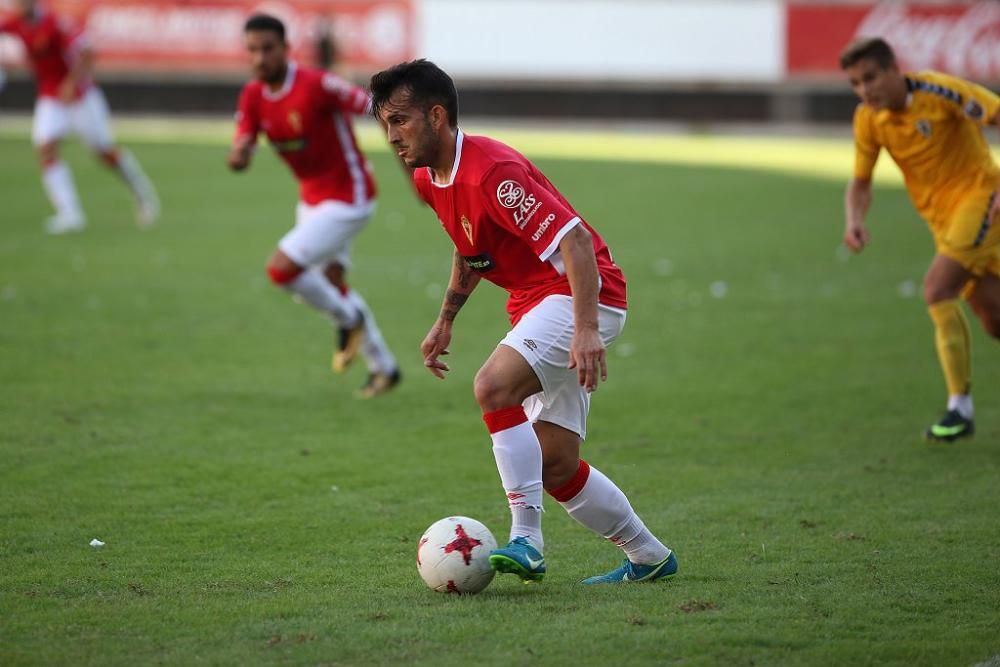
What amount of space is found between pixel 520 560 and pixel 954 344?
407 cm

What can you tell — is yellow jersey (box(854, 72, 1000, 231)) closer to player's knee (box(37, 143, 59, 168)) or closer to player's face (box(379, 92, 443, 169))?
player's face (box(379, 92, 443, 169))

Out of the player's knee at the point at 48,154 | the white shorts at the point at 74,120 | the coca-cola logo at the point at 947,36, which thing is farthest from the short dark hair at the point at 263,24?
the coca-cola logo at the point at 947,36

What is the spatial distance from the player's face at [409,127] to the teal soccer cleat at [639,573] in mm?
1766

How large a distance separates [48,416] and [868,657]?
18.2ft

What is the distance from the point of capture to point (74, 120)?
17312mm

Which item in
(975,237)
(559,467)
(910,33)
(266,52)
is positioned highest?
(266,52)

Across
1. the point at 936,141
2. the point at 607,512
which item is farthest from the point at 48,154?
the point at 607,512

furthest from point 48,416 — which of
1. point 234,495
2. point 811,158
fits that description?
point 811,158

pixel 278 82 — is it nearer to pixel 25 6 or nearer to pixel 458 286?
pixel 458 286

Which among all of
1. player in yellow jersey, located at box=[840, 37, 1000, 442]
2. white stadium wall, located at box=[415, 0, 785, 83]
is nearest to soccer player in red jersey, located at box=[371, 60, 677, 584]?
player in yellow jersey, located at box=[840, 37, 1000, 442]

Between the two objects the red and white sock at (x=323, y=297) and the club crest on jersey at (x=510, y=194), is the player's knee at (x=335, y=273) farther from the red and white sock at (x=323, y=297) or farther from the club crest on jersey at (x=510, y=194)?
the club crest on jersey at (x=510, y=194)

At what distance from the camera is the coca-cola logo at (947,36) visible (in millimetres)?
26266

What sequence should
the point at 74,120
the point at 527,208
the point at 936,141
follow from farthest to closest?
the point at 74,120 < the point at 936,141 < the point at 527,208

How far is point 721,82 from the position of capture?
29062 mm
